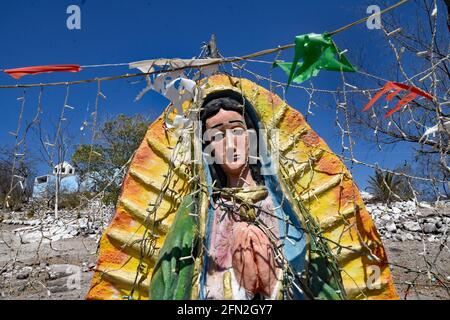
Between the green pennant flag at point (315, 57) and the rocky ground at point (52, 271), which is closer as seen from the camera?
the green pennant flag at point (315, 57)

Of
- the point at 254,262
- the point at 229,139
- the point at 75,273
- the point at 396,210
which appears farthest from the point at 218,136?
the point at 396,210

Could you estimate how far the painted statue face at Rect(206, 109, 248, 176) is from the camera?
2400 millimetres

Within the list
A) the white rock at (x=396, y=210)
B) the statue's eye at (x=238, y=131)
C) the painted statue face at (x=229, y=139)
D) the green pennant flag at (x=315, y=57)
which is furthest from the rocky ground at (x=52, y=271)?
the white rock at (x=396, y=210)

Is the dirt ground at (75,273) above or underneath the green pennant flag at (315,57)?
underneath

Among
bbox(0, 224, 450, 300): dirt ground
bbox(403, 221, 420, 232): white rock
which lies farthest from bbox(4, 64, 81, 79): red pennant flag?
bbox(403, 221, 420, 232): white rock

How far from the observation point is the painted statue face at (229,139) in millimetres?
2400

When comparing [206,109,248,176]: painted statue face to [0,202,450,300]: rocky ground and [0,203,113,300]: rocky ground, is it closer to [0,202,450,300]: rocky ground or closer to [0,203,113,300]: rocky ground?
[0,203,113,300]: rocky ground

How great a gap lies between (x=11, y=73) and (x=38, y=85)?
1.12 feet

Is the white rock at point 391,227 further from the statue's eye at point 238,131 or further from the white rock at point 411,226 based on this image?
the statue's eye at point 238,131

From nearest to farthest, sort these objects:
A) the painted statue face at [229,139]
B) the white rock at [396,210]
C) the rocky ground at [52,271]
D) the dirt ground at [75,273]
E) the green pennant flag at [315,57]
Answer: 1. the green pennant flag at [315,57]
2. the painted statue face at [229,139]
3. the rocky ground at [52,271]
4. the dirt ground at [75,273]
5. the white rock at [396,210]

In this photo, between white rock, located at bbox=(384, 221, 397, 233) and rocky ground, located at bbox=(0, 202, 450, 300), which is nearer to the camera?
rocky ground, located at bbox=(0, 202, 450, 300)

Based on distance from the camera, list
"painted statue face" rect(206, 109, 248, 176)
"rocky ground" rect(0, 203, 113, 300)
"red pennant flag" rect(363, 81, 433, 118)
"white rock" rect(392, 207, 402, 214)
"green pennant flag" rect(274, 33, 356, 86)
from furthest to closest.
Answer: "white rock" rect(392, 207, 402, 214), "rocky ground" rect(0, 203, 113, 300), "painted statue face" rect(206, 109, 248, 176), "red pennant flag" rect(363, 81, 433, 118), "green pennant flag" rect(274, 33, 356, 86)

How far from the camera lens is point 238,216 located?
2283mm

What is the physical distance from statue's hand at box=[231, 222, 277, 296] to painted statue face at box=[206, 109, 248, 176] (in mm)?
448
